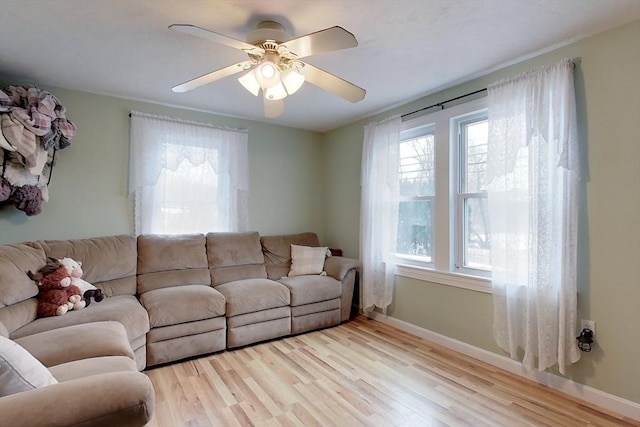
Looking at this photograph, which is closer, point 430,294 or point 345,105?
point 430,294

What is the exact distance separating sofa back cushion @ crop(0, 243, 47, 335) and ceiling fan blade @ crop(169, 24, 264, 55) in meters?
1.95

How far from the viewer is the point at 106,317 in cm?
227

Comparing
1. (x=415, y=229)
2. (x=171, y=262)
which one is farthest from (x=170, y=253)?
(x=415, y=229)

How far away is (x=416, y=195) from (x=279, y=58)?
2.06 meters

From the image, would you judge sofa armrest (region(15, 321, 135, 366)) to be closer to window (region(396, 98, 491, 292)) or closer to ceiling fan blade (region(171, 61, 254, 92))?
ceiling fan blade (region(171, 61, 254, 92))

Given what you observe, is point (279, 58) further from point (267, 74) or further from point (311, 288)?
point (311, 288)

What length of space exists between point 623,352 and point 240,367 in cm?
258

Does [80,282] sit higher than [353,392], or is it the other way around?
[80,282]

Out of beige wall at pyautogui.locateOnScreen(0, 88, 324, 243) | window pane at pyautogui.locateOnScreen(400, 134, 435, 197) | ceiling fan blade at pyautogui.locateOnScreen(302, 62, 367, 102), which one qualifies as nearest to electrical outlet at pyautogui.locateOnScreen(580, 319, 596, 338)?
window pane at pyautogui.locateOnScreen(400, 134, 435, 197)

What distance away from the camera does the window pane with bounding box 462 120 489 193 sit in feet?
9.30

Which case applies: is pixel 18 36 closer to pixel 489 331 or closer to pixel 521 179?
pixel 521 179

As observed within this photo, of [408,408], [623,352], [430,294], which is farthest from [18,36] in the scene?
[623,352]

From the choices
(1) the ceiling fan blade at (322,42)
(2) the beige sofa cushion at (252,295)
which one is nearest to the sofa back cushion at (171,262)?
(2) the beige sofa cushion at (252,295)

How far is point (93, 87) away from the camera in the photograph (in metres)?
3.06
